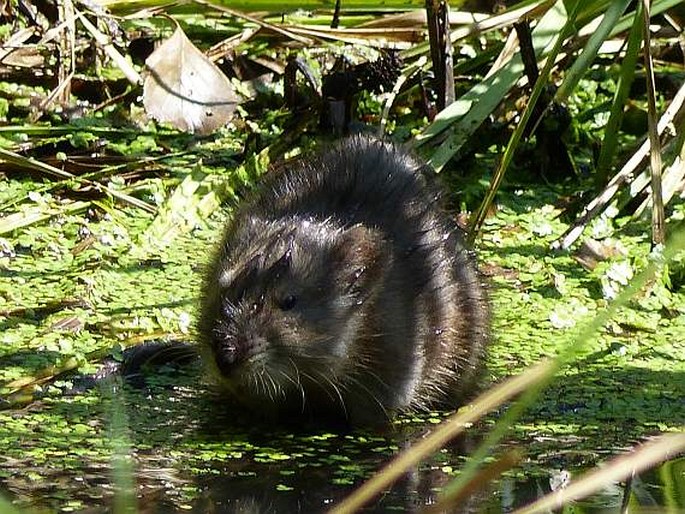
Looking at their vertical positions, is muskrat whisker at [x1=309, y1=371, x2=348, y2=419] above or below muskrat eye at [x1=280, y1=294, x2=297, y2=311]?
below

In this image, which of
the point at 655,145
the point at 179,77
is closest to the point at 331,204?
the point at 655,145

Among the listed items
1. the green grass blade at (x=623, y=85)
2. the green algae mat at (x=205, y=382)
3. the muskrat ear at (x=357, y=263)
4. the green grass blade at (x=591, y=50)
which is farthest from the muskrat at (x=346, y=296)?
the green grass blade at (x=623, y=85)

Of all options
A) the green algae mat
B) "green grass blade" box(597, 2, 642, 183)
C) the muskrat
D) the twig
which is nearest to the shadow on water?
the green algae mat

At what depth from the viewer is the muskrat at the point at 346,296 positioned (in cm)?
405

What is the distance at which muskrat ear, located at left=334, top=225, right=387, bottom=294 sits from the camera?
4.23 m

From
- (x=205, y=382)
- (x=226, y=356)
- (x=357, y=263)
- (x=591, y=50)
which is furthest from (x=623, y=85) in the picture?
(x=226, y=356)

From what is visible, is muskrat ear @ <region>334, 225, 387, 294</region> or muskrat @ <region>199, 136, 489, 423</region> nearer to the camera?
muskrat @ <region>199, 136, 489, 423</region>

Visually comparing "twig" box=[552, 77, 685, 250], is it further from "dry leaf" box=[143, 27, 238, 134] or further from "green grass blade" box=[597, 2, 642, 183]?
"dry leaf" box=[143, 27, 238, 134]

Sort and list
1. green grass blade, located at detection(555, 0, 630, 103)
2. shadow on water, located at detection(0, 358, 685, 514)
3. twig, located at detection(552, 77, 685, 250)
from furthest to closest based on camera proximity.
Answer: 1. twig, located at detection(552, 77, 685, 250)
2. green grass blade, located at detection(555, 0, 630, 103)
3. shadow on water, located at detection(0, 358, 685, 514)

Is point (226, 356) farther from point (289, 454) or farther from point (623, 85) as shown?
point (623, 85)

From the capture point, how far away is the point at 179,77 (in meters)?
6.41

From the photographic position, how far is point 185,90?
641cm

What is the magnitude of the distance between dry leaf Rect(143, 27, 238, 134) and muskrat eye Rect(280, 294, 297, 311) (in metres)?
2.39

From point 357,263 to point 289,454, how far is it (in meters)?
0.66
